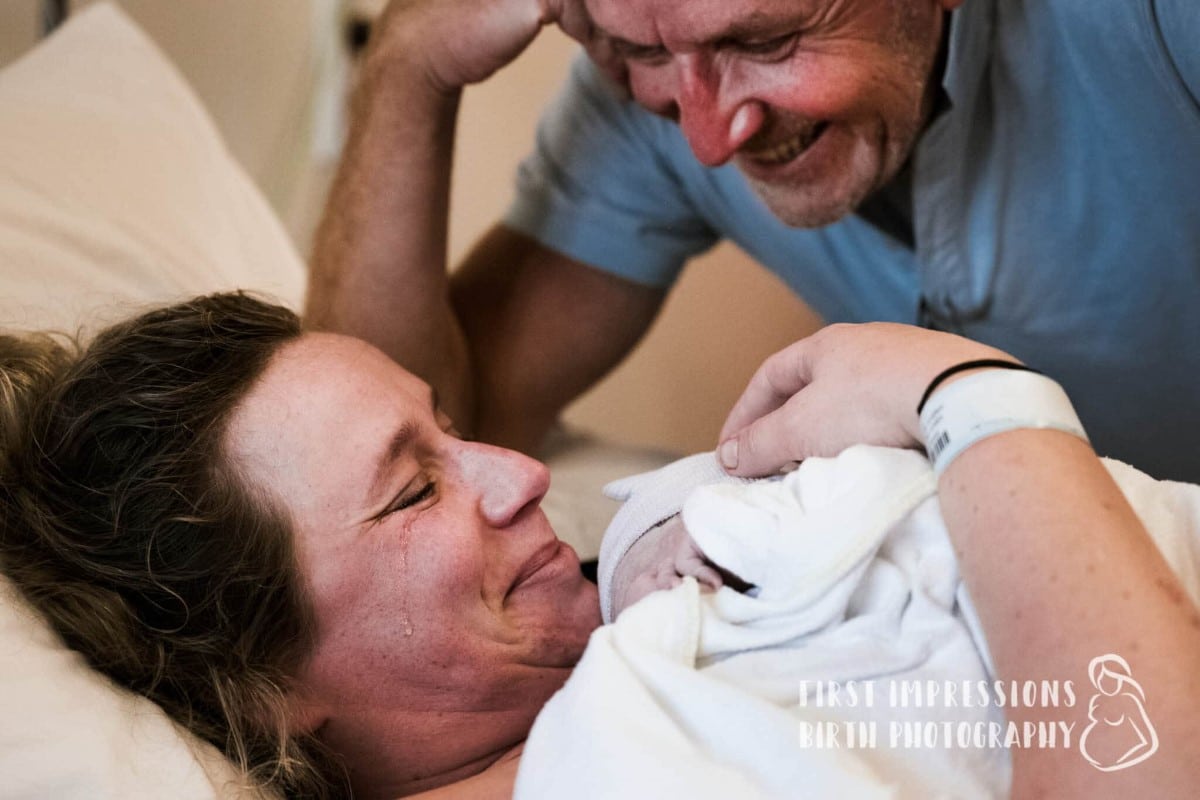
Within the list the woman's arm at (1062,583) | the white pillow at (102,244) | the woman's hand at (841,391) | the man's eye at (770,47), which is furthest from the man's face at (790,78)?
the white pillow at (102,244)

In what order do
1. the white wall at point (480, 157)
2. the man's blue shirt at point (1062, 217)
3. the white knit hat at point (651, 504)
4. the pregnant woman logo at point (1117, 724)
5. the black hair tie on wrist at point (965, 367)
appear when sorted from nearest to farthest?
the pregnant woman logo at point (1117, 724) → the black hair tie on wrist at point (965, 367) → the white knit hat at point (651, 504) → the man's blue shirt at point (1062, 217) → the white wall at point (480, 157)

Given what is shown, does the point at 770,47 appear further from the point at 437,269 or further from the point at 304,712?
the point at 304,712

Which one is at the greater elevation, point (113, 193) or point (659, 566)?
point (113, 193)

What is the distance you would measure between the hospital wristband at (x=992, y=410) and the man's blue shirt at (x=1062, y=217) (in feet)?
1.85

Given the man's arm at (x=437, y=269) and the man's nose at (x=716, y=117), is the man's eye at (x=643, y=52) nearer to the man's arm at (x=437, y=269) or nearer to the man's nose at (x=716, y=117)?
the man's nose at (x=716, y=117)

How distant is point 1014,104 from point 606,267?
1.96 ft

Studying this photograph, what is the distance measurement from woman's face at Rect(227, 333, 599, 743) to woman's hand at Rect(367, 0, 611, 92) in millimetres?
569

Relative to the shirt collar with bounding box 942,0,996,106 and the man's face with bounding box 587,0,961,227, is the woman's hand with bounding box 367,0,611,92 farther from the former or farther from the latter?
the shirt collar with bounding box 942,0,996,106

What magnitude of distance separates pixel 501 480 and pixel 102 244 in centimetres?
74

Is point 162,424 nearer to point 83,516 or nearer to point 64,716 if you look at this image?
point 83,516

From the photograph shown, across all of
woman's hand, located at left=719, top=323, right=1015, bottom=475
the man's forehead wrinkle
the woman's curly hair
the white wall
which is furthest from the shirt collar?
the woman's curly hair

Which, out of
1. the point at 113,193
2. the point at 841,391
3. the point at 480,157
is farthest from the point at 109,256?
the point at 480,157

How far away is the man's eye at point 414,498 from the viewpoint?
92 centimetres

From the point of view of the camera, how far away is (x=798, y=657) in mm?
756
